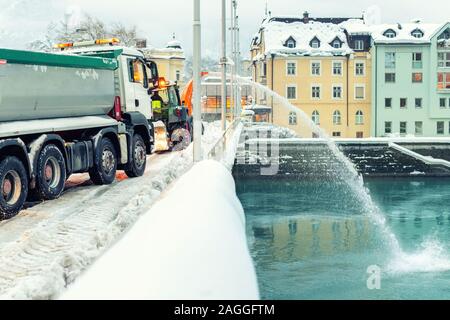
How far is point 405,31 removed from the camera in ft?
239

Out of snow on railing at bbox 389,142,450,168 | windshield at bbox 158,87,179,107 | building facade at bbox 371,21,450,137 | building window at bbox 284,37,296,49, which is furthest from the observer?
building window at bbox 284,37,296,49

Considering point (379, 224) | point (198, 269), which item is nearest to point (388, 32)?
point (379, 224)

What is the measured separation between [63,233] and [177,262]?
3.77 m

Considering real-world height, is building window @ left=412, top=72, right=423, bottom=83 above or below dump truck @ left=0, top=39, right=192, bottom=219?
above

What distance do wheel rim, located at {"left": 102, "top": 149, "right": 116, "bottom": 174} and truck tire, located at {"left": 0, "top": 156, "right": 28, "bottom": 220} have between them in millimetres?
3709

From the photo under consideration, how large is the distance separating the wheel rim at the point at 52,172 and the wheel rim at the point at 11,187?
48.8 inches

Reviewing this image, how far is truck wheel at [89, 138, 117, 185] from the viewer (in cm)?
1484

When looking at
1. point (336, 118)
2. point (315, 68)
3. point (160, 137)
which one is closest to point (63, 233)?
point (160, 137)

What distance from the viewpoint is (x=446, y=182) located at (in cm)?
4388

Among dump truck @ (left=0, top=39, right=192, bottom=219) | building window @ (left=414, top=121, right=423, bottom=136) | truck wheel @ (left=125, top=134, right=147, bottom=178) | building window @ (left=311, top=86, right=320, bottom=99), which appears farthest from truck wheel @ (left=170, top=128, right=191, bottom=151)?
building window @ (left=414, top=121, right=423, bottom=136)

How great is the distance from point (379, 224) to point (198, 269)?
78.9ft

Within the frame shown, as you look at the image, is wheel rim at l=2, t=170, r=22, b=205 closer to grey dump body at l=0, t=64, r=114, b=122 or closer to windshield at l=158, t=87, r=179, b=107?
grey dump body at l=0, t=64, r=114, b=122

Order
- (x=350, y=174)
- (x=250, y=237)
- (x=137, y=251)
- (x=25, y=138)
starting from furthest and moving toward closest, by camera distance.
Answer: (x=350, y=174) → (x=250, y=237) → (x=25, y=138) → (x=137, y=251)

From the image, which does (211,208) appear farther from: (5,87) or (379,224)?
(379,224)
